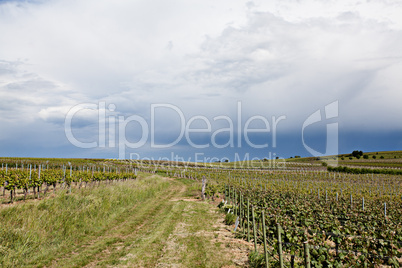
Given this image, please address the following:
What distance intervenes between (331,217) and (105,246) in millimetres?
9070

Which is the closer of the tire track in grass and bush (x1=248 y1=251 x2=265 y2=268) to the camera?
bush (x1=248 y1=251 x2=265 y2=268)

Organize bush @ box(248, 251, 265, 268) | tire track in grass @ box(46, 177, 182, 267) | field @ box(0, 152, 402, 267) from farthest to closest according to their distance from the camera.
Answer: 1. tire track in grass @ box(46, 177, 182, 267)
2. field @ box(0, 152, 402, 267)
3. bush @ box(248, 251, 265, 268)

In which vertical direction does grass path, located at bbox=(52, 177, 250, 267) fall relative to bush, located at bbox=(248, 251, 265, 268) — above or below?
below

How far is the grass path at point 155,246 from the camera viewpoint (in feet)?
27.3

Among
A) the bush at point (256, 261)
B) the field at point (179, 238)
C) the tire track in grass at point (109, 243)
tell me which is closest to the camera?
the bush at point (256, 261)

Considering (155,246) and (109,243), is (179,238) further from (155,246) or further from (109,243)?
(109,243)

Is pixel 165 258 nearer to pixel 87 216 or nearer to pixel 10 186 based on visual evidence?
pixel 87 216

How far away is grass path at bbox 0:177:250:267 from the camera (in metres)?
8.32

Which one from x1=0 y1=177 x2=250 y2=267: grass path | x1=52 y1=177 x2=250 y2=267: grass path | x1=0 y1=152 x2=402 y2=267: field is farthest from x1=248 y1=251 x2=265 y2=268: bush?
x1=52 y1=177 x2=250 y2=267: grass path

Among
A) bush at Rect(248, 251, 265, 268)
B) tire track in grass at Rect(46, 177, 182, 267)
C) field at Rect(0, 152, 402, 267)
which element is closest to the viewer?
bush at Rect(248, 251, 265, 268)

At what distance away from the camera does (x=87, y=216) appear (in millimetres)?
12562

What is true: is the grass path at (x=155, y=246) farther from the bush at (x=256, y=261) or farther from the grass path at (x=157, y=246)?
the bush at (x=256, y=261)

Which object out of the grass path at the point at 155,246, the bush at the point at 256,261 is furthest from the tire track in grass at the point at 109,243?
the bush at the point at 256,261

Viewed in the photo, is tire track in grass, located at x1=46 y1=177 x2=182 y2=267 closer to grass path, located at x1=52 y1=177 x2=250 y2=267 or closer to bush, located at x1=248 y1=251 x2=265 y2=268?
grass path, located at x1=52 y1=177 x2=250 y2=267
